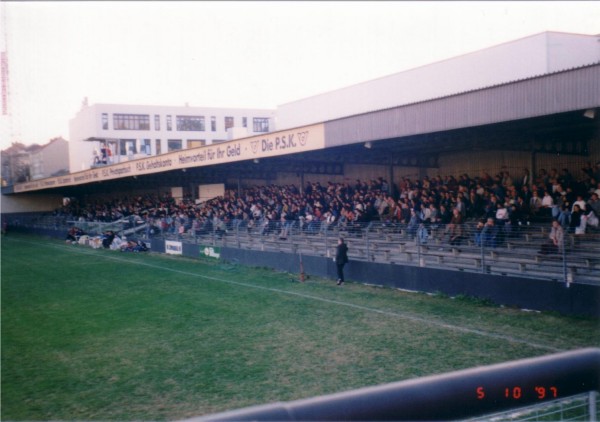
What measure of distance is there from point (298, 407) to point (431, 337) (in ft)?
29.5

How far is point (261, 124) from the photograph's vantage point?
75812 mm

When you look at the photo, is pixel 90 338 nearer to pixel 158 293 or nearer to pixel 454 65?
pixel 158 293

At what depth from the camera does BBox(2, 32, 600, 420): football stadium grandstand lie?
487 inches

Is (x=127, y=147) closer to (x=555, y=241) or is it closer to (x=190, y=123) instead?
(x=190, y=123)

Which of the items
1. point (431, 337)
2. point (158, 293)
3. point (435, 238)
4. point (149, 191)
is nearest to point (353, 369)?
point (431, 337)

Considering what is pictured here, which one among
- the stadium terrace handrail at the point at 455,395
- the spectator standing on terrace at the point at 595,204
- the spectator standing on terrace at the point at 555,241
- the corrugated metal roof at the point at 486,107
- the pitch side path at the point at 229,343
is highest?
the corrugated metal roof at the point at 486,107

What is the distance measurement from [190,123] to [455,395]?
7116cm

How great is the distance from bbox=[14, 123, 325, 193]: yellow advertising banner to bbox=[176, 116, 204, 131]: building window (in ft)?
96.7

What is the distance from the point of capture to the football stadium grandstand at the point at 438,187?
1238 cm

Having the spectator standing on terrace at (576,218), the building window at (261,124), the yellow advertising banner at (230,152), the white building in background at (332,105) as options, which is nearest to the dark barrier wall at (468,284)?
the spectator standing on terrace at (576,218)

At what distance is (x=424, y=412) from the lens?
162 cm

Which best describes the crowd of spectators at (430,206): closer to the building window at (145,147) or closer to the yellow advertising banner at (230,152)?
the yellow advertising banner at (230,152)

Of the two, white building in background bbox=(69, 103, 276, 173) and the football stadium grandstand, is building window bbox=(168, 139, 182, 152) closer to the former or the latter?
white building in background bbox=(69, 103, 276, 173)

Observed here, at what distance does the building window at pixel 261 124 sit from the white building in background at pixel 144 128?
2.67ft
